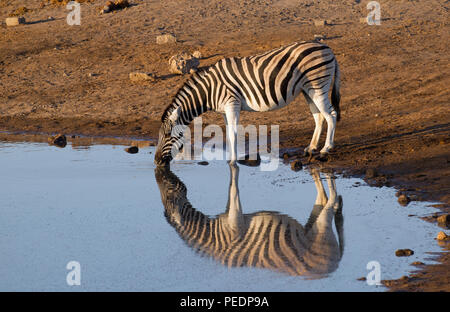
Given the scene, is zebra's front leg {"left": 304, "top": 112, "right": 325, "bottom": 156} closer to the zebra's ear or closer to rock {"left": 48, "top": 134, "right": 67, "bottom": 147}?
the zebra's ear

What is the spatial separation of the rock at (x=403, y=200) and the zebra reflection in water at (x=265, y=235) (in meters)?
0.79

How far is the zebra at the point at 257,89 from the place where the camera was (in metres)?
12.6

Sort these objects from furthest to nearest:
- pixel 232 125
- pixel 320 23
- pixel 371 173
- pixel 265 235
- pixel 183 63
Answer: pixel 320 23
pixel 183 63
pixel 232 125
pixel 371 173
pixel 265 235

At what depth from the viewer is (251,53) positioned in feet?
63.1

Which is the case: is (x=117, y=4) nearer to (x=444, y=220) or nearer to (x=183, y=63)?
(x=183, y=63)

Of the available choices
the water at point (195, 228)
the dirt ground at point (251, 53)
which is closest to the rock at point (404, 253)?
the water at point (195, 228)

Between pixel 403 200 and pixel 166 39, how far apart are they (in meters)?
12.0

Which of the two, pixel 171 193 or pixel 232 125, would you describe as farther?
pixel 232 125

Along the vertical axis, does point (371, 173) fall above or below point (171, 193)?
above

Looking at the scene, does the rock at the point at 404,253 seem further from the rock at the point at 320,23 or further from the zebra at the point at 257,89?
the rock at the point at 320,23

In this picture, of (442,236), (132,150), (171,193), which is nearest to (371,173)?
(171,193)

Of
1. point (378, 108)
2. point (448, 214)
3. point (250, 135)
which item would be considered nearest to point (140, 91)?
point (250, 135)

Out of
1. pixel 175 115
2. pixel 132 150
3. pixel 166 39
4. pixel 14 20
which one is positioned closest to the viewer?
pixel 175 115
